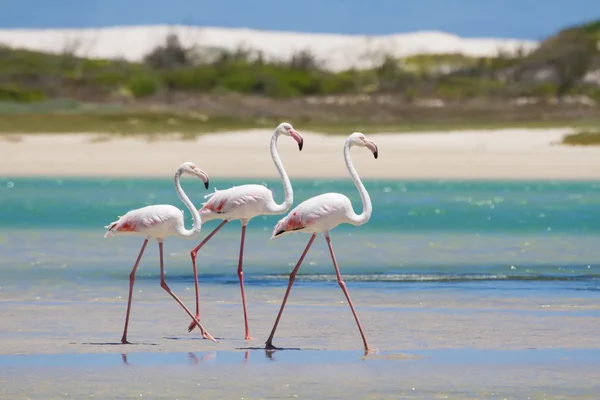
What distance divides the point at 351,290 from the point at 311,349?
2.96 m

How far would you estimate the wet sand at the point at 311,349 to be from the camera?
7453mm

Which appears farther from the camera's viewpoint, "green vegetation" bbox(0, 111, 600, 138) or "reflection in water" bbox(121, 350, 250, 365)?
"green vegetation" bbox(0, 111, 600, 138)

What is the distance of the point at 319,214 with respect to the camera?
8.84 metres

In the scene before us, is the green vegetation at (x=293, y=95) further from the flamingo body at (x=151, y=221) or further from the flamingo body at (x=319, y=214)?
the flamingo body at (x=319, y=214)

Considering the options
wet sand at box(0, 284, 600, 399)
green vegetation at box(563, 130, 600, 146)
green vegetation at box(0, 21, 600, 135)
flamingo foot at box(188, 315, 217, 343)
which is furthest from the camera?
green vegetation at box(0, 21, 600, 135)

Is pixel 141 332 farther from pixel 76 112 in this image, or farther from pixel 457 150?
pixel 76 112

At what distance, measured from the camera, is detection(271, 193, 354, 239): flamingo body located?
8.83 meters

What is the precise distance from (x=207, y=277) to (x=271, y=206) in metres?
3.30

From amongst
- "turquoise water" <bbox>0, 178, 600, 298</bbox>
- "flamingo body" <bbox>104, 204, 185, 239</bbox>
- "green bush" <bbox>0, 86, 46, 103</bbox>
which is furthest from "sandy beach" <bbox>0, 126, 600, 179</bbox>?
"flamingo body" <bbox>104, 204, 185, 239</bbox>

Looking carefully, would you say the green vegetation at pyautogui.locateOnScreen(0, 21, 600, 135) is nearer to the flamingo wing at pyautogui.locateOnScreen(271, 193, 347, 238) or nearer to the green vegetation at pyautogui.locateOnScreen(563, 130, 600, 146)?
the green vegetation at pyautogui.locateOnScreen(563, 130, 600, 146)

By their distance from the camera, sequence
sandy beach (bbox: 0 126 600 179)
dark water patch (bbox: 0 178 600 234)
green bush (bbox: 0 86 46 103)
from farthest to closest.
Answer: green bush (bbox: 0 86 46 103) < sandy beach (bbox: 0 126 600 179) < dark water patch (bbox: 0 178 600 234)

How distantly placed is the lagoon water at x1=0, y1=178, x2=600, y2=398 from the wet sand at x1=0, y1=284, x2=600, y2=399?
0.9 inches

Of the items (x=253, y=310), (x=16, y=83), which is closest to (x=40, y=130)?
(x=16, y=83)

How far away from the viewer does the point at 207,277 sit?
41.9ft
